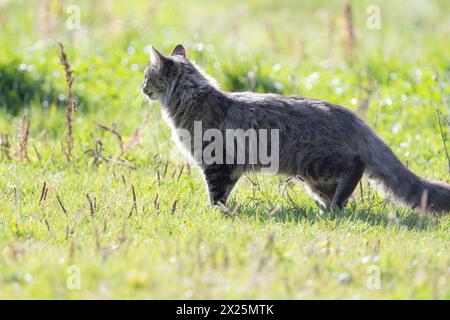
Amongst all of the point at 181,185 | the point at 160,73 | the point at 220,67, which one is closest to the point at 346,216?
the point at 181,185

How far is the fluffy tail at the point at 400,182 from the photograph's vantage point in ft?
18.0

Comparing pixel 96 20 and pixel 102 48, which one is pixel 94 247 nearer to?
pixel 102 48

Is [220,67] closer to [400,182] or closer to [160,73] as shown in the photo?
[160,73]

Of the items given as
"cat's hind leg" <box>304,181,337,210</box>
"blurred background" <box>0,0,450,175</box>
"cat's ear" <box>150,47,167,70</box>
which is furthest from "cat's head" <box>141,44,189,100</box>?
"cat's hind leg" <box>304,181,337,210</box>

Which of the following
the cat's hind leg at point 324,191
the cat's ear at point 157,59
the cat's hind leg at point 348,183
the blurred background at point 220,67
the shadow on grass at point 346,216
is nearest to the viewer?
the shadow on grass at point 346,216

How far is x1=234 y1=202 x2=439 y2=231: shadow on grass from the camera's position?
5.12m

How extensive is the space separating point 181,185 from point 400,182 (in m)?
1.75

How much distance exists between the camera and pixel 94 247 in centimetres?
441

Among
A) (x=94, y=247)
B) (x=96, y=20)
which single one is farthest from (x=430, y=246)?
(x=96, y=20)

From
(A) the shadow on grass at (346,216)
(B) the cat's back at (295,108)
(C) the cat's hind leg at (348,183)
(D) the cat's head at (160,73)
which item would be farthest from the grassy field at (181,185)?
(B) the cat's back at (295,108)

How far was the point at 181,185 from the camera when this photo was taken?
5980 millimetres

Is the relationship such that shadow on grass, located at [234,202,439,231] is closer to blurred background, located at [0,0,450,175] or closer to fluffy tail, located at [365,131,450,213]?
fluffy tail, located at [365,131,450,213]

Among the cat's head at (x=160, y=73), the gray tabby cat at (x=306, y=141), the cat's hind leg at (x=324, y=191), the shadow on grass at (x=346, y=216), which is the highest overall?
the cat's head at (x=160, y=73)

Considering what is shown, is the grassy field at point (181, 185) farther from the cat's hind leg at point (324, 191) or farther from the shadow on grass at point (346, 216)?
Answer: the cat's hind leg at point (324, 191)
